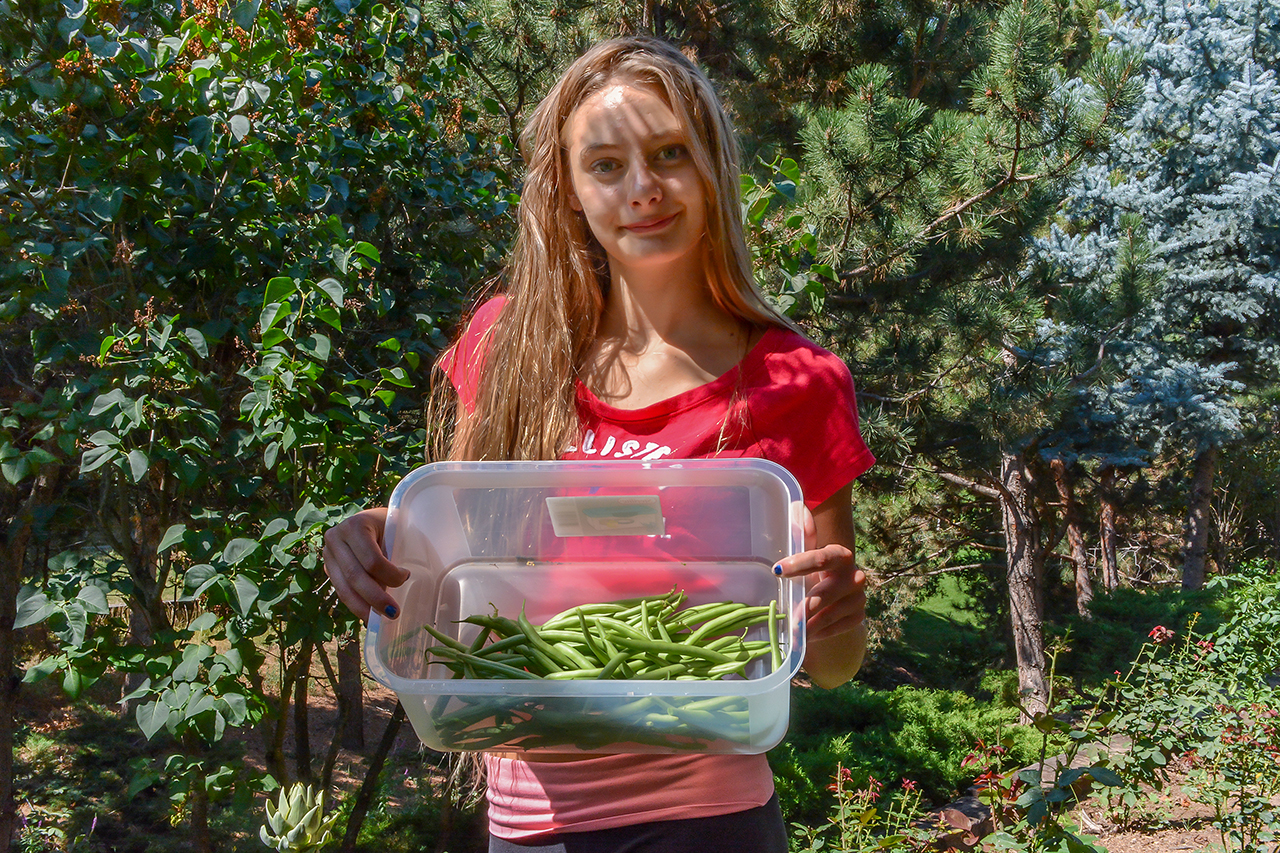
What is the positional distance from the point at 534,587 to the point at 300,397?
82 centimetres

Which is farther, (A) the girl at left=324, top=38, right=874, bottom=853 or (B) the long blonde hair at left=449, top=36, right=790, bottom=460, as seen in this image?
(B) the long blonde hair at left=449, top=36, right=790, bottom=460

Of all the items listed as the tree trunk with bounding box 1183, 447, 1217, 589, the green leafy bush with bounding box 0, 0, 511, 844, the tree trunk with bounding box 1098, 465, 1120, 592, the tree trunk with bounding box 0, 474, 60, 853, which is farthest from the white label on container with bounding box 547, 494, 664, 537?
the tree trunk with bounding box 1098, 465, 1120, 592

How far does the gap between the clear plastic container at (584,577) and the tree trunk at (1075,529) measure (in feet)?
31.8

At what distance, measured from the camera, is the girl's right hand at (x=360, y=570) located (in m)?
1.08

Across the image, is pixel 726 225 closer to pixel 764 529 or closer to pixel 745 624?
pixel 764 529

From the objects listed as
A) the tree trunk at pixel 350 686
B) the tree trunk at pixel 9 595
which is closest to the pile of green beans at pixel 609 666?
the tree trunk at pixel 350 686

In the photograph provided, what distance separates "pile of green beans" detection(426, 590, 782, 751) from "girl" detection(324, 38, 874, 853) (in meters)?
Answer: 0.10

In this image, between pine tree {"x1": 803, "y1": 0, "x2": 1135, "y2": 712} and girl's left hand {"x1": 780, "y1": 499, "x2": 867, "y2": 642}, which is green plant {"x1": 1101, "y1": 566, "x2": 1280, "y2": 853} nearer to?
pine tree {"x1": 803, "y1": 0, "x2": 1135, "y2": 712}

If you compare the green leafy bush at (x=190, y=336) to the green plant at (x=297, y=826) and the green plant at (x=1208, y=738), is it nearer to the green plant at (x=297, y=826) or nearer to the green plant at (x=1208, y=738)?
the green plant at (x=297, y=826)

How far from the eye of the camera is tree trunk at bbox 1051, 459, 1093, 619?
34.6ft

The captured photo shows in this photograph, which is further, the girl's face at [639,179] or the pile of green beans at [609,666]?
the girl's face at [639,179]

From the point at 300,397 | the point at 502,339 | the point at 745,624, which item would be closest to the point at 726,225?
the point at 502,339

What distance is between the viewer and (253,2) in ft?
6.15

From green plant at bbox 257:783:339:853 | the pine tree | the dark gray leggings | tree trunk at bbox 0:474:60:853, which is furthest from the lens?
the pine tree
